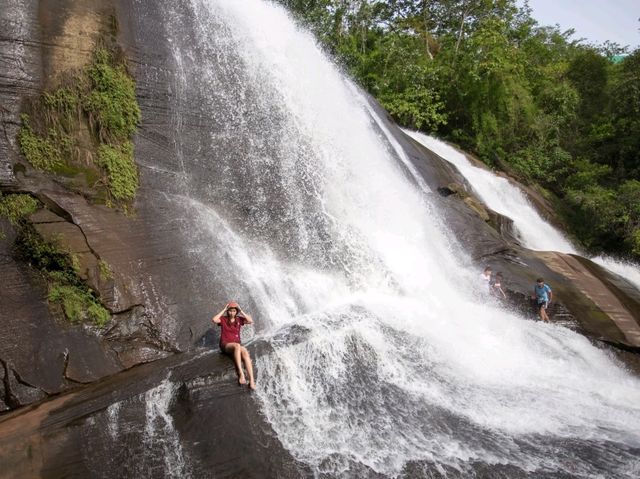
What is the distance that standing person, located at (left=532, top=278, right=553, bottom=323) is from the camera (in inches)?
400

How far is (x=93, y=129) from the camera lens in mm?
7449

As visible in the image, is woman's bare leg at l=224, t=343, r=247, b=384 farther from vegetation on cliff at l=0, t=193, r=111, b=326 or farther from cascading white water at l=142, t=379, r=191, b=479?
vegetation on cliff at l=0, t=193, r=111, b=326

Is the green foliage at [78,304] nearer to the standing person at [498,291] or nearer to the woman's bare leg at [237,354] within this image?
the woman's bare leg at [237,354]

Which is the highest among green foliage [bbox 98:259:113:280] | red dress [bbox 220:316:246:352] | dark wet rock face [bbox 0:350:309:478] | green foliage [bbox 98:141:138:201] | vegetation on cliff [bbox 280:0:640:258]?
vegetation on cliff [bbox 280:0:640:258]

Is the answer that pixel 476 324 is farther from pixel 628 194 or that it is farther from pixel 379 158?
pixel 628 194

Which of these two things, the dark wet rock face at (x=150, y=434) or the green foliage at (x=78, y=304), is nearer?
the dark wet rock face at (x=150, y=434)

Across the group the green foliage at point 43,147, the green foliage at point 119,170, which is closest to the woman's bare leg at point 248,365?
the green foliage at point 119,170

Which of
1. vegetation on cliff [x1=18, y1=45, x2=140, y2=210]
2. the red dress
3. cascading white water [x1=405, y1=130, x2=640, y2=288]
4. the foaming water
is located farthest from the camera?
the foaming water

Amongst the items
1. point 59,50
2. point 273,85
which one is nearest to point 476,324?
point 273,85

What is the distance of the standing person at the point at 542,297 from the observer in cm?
1016

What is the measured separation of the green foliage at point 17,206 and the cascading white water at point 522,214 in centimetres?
1316

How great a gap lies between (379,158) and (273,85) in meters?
3.73

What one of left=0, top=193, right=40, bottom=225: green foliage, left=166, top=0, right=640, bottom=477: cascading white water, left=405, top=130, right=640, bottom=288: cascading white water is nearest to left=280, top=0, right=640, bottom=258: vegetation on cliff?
left=405, top=130, right=640, bottom=288: cascading white water

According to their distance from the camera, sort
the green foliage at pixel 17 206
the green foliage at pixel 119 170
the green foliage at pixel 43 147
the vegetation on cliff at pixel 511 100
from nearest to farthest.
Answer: the green foliage at pixel 17 206
the green foliage at pixel 43 147
the green foliage at pixel 119 170
the vegetation on cliff at pixel 511 100
